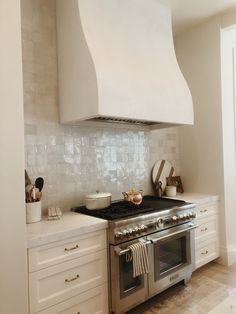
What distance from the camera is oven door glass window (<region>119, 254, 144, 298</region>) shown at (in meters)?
1.96

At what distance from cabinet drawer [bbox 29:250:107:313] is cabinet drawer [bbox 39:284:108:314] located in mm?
35

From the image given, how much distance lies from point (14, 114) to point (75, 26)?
3.31ft

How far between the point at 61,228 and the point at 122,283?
67cm

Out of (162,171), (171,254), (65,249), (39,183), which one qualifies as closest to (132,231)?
(65,249)

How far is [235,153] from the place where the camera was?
320 cm

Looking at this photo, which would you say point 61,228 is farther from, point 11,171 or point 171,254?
point 171,254

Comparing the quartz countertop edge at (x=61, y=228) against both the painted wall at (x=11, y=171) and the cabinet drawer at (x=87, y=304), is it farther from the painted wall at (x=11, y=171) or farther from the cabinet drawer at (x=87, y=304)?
the cabinet drawer at (x=87, y=304)

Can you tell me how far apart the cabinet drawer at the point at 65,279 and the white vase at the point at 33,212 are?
421 mm

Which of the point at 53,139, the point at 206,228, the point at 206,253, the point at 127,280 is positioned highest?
the point at 53,139

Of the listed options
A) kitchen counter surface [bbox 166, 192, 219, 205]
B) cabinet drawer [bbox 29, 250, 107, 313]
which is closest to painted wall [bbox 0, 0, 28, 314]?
cabinet drawer [bbox 29, 250, 107, 313]

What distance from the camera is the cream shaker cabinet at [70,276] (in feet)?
5.19

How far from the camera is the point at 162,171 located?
125 inches

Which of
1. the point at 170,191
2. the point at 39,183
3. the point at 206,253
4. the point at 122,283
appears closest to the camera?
the point at 122,283

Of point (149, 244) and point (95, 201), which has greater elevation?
point (95, 201)
